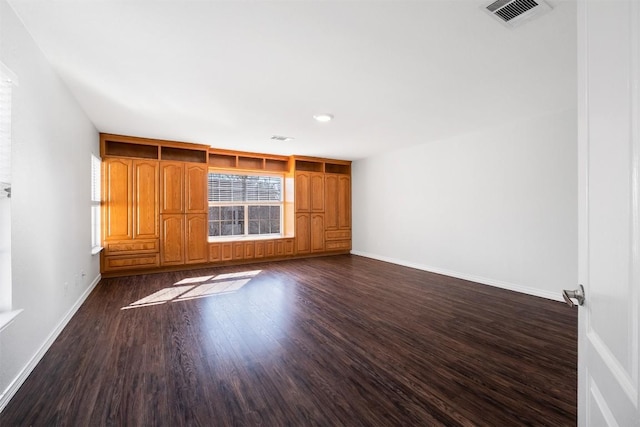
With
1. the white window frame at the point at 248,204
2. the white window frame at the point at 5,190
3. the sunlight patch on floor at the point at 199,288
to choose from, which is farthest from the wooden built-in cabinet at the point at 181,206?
the white window frame at the point at 5,190

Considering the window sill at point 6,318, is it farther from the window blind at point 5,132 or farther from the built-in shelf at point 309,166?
the built-in shelf at point 309,166

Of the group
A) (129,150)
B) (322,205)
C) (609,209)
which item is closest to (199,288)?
(129,150)

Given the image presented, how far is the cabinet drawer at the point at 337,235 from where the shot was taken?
24.0 feet

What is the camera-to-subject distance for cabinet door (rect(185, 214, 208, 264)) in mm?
5641

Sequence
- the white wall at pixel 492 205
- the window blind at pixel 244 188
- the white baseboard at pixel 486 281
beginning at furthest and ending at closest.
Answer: the window blind at pixel 244 188
the white baseboard at pixel 486 281
the white wall at pixel 492 205

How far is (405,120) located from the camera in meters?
4.16

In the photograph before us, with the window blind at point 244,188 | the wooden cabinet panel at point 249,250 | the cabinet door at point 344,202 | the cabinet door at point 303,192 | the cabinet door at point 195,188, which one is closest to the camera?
the cabinet door at point 195,188

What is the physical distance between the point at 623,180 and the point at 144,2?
2.43 meters

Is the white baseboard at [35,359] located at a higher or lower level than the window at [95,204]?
lower

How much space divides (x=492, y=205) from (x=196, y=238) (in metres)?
5.28

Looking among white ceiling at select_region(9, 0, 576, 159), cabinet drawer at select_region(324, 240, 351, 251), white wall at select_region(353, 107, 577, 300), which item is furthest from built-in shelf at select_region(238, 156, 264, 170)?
white wall at select_region(353, 107, 577, 300)

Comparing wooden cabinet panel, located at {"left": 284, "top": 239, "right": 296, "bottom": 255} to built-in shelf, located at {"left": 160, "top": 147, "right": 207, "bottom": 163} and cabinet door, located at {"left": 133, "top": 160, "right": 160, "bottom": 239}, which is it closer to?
built-in shelf, located at {"left": 160, "top": 147, "right": 207, "bottom": 163}

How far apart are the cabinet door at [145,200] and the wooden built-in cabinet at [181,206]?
0.01 m

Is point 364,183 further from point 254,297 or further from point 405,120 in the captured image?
point 254,297
